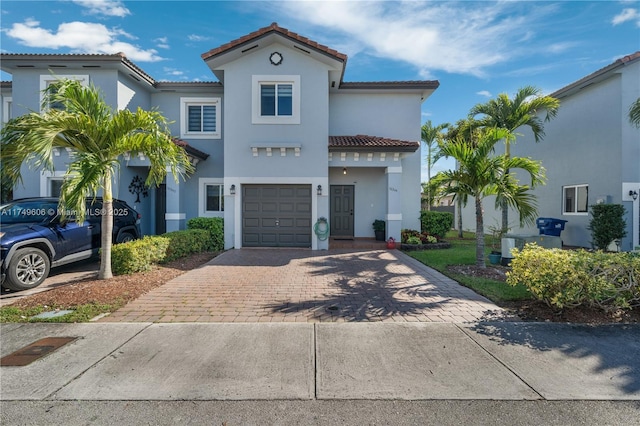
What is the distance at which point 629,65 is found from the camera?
432 inches

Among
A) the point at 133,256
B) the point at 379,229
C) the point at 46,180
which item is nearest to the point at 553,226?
the point at 379,229

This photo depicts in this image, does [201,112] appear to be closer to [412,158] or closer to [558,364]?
[412,158]

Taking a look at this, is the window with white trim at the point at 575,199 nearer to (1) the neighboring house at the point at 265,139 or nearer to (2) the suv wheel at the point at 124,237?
(1) the neighboring house at the point at 265,139

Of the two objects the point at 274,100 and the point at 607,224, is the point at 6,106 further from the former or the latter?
the point at 607,224

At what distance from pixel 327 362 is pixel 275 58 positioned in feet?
36.8

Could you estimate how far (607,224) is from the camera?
11023 mm

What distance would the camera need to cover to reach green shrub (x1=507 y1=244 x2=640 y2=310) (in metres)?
4.79

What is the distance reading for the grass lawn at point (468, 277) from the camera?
5.95 m

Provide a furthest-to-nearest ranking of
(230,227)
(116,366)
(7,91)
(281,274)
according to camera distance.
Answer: (7,91)
(230,227)
(281,274)
(116,366)

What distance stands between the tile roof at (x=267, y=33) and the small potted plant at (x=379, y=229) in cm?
657

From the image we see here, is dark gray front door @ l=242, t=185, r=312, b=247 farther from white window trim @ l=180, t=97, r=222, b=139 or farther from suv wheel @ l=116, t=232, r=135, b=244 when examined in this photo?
suv wheel @ l=116, t=232, r=135, b=244

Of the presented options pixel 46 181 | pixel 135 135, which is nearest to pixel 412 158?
pixel 135 135

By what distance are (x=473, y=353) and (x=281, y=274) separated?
193 inches

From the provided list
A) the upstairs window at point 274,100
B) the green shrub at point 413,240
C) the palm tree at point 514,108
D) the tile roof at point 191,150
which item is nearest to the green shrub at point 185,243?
the tile roof at point 191,150
